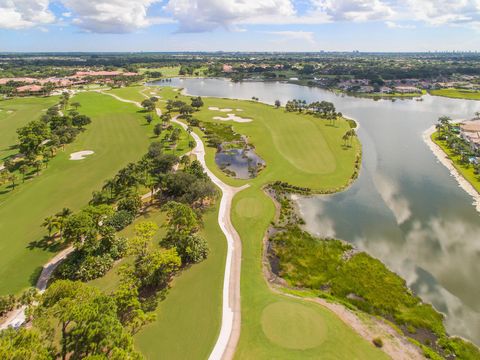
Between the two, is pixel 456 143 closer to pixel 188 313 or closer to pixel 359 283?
pixel 359 283

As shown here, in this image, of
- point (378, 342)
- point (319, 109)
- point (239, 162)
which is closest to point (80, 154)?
point (239, 162)

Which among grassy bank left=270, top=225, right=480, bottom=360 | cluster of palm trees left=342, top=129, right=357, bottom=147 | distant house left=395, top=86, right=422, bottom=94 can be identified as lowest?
grassy bank left=270, top=225, right=480, bottom=360

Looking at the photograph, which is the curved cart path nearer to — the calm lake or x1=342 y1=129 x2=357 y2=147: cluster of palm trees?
the calm lake

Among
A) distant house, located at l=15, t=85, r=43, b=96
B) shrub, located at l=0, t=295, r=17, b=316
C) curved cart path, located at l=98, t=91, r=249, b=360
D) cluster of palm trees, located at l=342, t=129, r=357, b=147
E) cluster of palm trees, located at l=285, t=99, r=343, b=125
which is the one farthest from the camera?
distant house, located at l=15, t=85, r=43, b=96

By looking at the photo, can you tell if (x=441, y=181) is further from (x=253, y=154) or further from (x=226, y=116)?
(x=226, y=116)

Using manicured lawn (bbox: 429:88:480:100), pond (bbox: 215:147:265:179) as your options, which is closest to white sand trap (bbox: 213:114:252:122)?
pond (bbox: 215:147:265:179)

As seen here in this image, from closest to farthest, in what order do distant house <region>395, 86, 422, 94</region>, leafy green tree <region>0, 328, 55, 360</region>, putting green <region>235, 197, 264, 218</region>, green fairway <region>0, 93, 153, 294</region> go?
leafy green tree <region>0, 328, 55, 360</region> < green fairway <region>0, 93, 153, 294</region> < putting green <region>235, 197, 264, 218</region> < distant house <region>395, 86, 422, 94</region>

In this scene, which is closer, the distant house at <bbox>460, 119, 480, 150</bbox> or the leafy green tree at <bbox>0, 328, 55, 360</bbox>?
the leafy green tree at <bbox>0, 328, 55, 360</bbox>
